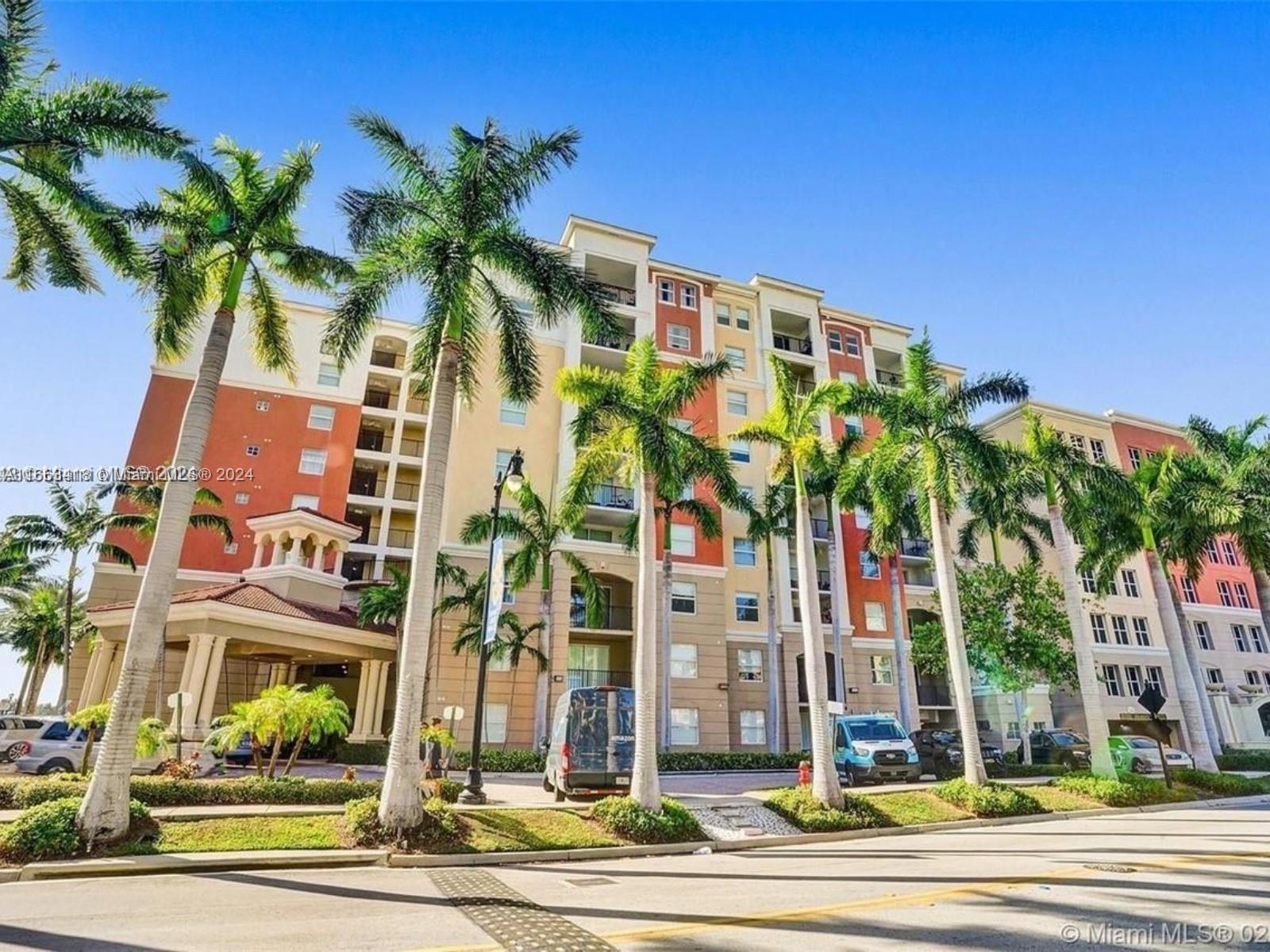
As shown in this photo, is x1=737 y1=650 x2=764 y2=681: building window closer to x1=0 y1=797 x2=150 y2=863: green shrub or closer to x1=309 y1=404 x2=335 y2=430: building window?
x1=309 y1=404 x2=335 y2=430: building window

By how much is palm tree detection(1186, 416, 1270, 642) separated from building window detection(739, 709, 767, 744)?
20.6 metres

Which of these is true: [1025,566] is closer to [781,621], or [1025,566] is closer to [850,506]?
[850,506]

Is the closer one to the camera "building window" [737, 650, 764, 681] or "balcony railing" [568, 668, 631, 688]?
"balcony railing" [568, 668, 631, 688]

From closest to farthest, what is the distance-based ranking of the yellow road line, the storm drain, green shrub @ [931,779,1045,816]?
the storm drain < the yellow road line < green shrub @ [931,779,1045,816]

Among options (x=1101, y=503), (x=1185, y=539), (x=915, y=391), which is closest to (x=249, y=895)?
(x=915, y=391)

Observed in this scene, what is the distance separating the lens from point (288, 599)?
89.7 ft

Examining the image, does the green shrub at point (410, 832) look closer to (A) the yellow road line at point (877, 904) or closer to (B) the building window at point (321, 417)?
(A) the yellow road line at point (877, 904)

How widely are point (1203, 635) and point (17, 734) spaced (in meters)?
61.6

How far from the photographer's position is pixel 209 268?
1377 centimetres

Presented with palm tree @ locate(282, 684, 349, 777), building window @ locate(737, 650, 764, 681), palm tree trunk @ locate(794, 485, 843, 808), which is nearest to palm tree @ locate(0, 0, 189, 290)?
Answer: palm tree @ locate(282, 684, 349, 777)

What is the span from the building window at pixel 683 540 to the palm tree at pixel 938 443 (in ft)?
44.3

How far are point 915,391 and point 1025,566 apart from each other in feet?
47.1

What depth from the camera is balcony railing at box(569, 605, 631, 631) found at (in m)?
29.9

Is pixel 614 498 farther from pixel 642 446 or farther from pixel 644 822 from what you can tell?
pixel 644 822
